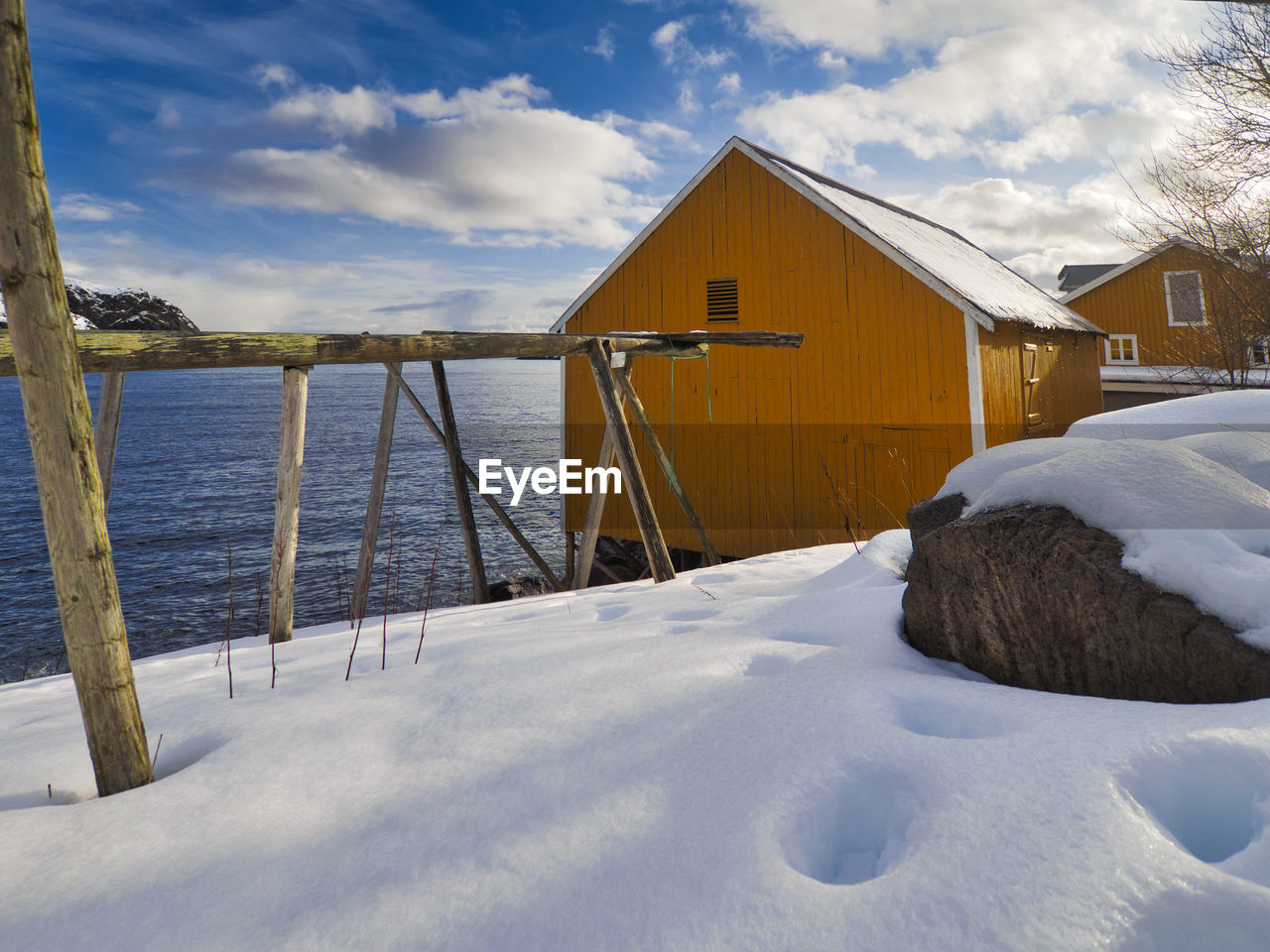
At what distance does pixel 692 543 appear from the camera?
444 inches

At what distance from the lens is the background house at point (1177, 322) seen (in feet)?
48.7

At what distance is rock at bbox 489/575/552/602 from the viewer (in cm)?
1295

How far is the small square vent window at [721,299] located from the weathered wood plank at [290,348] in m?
4.22

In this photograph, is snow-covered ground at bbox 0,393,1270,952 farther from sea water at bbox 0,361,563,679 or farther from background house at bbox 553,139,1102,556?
background house at bbox 553,139,1102,556

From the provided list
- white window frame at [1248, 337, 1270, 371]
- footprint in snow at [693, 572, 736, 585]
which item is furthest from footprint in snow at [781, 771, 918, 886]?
white window frame at [1248, 337, 1270, 371]

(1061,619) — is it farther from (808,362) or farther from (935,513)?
(808,362)

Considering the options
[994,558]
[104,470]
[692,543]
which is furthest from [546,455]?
[994,558]

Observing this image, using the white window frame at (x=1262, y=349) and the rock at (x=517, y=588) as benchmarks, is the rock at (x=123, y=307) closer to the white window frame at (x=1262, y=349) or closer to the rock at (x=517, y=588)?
the rock at (x=517, y=588)

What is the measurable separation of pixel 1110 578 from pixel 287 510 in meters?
4.31

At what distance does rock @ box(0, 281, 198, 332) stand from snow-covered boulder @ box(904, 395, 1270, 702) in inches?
5794

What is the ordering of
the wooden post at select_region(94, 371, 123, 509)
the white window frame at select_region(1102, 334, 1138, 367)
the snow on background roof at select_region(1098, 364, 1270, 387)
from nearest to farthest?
the wooden post at select_region(94, 371, 123, 509)
the snow on background roof at select_region(1098, 364, 1270, 387)
the white window frame at select_region(1102, 334, 1138, 367)

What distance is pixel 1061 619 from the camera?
2303mm

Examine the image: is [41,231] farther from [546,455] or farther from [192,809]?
[546,455]

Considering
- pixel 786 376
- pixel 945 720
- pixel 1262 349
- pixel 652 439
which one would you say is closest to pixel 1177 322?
pixel 1262 349
